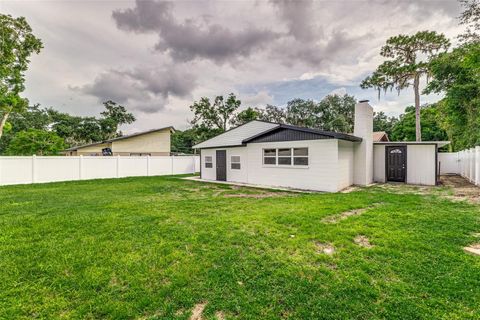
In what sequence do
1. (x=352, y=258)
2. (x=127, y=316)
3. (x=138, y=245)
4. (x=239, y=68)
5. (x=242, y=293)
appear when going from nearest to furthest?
(x=127, y=316), (x=242, y=293), (x=352, y=258), (x=138, y=245), (x=239, y=68)

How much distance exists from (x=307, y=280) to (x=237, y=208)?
379cm

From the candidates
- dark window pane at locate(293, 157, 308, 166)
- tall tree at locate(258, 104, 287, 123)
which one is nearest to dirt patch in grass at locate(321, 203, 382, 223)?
dark window pane at locate(293, 157, 308, 166)

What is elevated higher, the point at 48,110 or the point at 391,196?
the point at 48,110

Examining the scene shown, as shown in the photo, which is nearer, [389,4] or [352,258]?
[352,258]

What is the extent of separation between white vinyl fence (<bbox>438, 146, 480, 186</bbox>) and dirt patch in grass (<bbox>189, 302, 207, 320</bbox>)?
13.7 meters

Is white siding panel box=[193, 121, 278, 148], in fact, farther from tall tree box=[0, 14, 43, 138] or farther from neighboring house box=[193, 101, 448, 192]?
tall tree box=[0, 14, 43, 138]

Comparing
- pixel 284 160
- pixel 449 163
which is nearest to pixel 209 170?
pixel 284 160

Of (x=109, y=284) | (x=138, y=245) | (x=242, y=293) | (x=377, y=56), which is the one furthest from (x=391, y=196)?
(x=377, y=56)

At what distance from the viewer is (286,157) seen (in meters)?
10.6

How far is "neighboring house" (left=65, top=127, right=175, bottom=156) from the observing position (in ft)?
72.4

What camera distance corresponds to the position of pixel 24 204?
7.01 m

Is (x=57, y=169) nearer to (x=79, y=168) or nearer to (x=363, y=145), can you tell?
(x=79, y=168)

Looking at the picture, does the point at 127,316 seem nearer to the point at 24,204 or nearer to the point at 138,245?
the point at 138,245

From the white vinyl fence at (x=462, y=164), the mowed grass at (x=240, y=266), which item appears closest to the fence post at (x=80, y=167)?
the mowed grass at (x=240, y=266)
